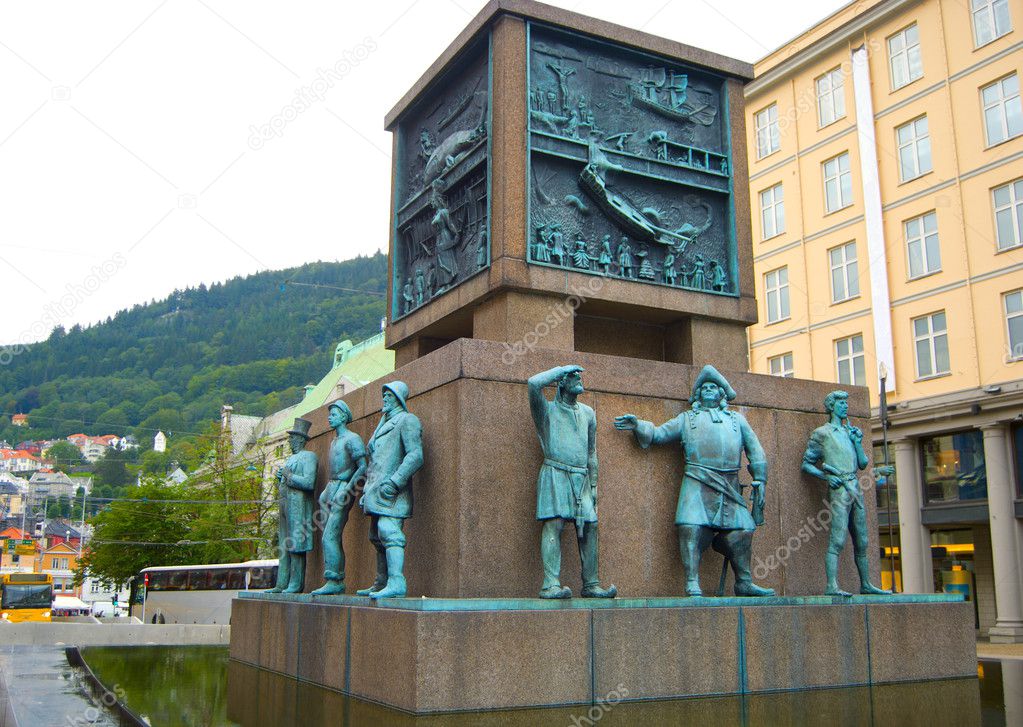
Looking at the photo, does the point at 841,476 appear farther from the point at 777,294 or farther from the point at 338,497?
the point at 777,294

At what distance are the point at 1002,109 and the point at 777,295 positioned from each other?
9.83m

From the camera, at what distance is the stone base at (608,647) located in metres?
7.67

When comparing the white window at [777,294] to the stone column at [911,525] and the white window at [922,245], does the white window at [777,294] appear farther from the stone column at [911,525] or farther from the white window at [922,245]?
the stone column at [911,525]

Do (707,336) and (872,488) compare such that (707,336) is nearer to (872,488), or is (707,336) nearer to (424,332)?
(872,488)

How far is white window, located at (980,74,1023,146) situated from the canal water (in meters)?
21.8

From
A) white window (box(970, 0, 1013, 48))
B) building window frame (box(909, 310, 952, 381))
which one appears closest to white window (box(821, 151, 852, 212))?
building window frame (box(909, 310, 952, 381))

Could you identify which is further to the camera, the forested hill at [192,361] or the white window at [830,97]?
the forested hill at [192,361]

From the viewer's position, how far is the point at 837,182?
33.7m

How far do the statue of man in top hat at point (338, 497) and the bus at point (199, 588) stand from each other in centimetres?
2439

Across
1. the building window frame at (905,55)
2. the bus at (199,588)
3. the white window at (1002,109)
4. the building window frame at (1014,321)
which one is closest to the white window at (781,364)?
the building window frame at (1014,321)

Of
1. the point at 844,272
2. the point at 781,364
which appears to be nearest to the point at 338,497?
the point at 844,272

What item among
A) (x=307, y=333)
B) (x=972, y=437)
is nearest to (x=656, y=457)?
(x=972, y=437)

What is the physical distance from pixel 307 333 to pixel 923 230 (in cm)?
7100

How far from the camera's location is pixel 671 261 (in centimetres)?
1226
